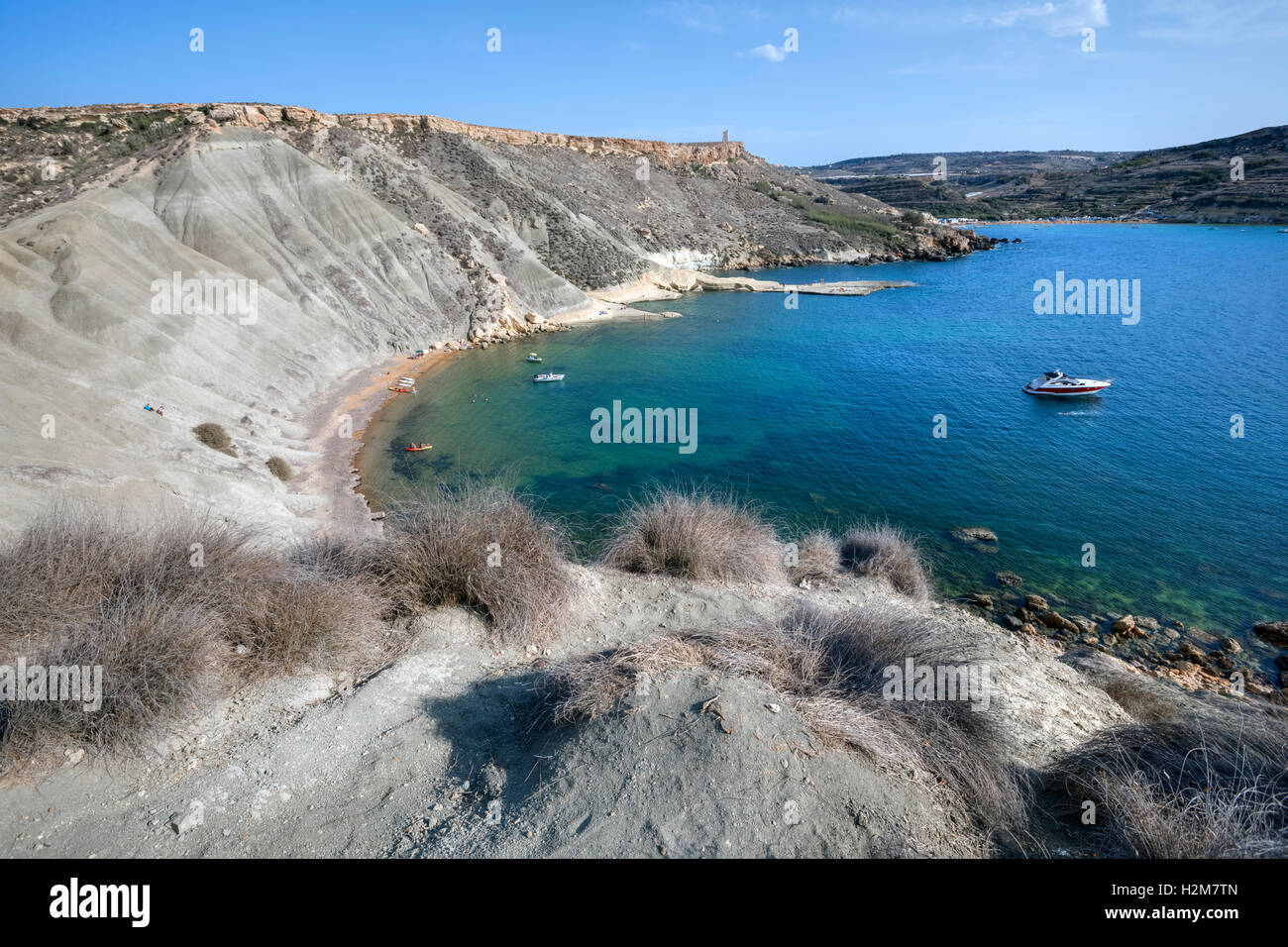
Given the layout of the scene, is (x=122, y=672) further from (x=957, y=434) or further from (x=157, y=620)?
(x=957, y=434)

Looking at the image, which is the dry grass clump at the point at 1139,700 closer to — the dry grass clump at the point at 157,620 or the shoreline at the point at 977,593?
the shoreline at the point at 977,593

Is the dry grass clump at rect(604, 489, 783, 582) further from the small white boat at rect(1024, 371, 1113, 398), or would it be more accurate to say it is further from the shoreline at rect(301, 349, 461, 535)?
the small white boat at rect(1024, 371, 1113, 398)

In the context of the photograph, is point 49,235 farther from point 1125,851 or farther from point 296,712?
point 1125,851

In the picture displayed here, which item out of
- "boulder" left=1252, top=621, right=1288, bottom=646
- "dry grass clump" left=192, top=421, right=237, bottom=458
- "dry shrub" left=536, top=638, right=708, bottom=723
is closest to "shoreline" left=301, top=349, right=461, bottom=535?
"dry grass clump" left=192, top=421, right=237, bottom=458

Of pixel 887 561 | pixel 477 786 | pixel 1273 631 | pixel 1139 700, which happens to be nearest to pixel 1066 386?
pixel 1273 631
